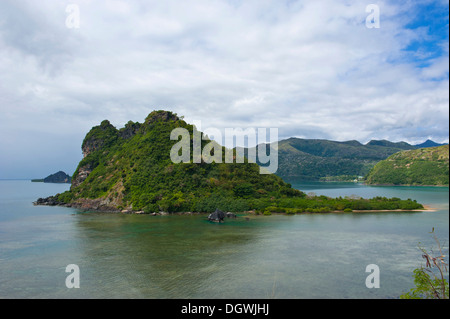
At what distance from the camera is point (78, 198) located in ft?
173

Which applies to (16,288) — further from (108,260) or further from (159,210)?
(159,210)

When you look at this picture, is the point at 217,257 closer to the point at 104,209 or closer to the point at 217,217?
the point at 217,217

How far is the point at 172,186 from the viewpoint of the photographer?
45.5 metres

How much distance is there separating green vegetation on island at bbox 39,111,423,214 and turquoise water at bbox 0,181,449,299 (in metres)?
6.82

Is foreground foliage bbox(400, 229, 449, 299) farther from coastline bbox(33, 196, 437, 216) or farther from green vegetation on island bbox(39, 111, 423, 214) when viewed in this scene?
coastline bbox(33, 196, 437, 216)

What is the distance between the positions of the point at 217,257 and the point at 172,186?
26394 millimetres

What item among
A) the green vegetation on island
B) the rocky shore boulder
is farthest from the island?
the rocky shore boulder

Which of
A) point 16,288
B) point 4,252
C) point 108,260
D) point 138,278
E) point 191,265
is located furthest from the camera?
point 4,252

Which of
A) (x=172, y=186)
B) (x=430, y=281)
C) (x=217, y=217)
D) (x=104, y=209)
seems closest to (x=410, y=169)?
(x=217, y=217)

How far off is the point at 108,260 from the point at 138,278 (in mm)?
4703

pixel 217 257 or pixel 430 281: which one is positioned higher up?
pixel 430 281
